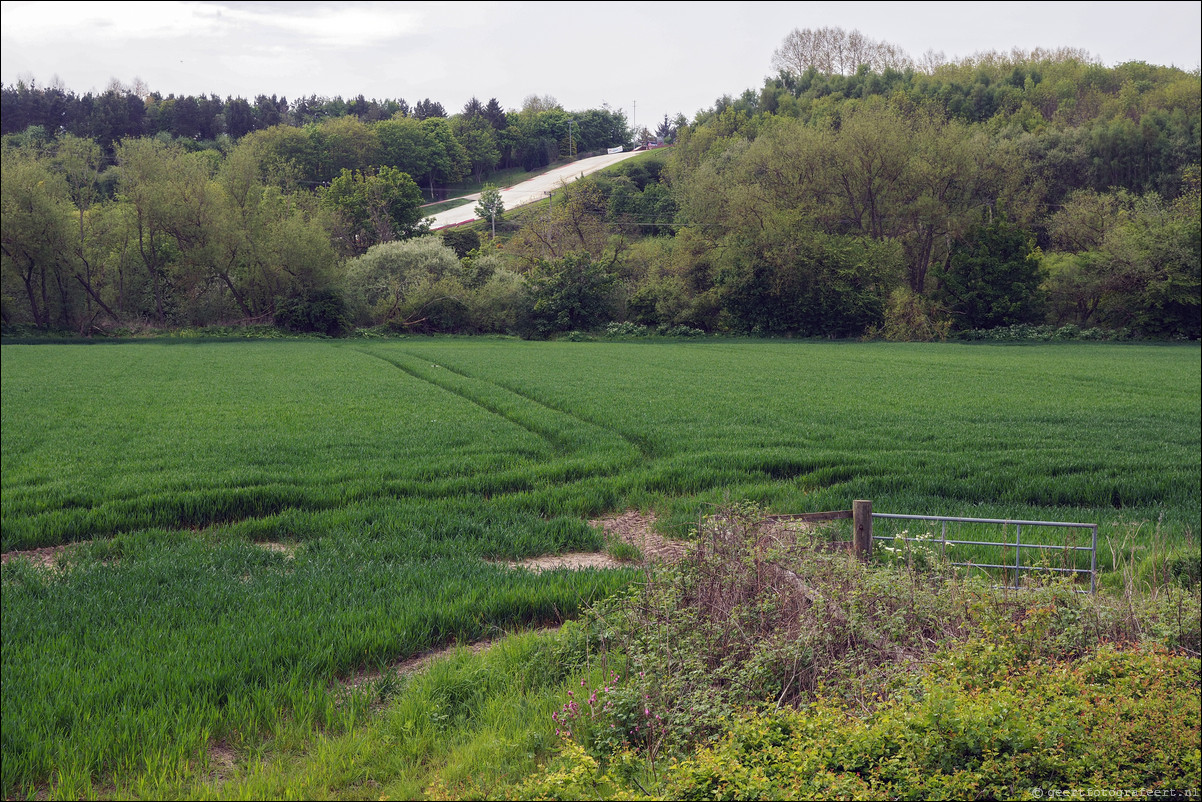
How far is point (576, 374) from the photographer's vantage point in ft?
93.2

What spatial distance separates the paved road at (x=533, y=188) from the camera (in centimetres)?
10631

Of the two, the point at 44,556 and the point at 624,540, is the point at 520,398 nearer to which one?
the point at 624,540

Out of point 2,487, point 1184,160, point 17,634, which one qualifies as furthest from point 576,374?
point 1184,160

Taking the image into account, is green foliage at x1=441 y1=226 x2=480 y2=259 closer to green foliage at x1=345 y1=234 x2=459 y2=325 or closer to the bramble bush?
green foliage at x1=345 y1=234 x2=459 y2=325

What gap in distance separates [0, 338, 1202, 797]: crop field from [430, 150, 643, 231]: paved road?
77136 mm

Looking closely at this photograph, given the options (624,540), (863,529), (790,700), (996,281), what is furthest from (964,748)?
(996,281)

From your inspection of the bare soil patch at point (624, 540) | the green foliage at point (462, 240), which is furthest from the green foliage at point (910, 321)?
the bare soil patch at point (624, 540)

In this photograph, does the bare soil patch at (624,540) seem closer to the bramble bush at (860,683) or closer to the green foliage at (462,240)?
the bramble bush at (860,683)

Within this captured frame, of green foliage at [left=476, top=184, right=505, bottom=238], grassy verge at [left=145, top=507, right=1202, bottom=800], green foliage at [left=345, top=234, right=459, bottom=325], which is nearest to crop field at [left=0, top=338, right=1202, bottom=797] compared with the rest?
grassy verge at [left=145, top=507, right=1202, bottom=800]

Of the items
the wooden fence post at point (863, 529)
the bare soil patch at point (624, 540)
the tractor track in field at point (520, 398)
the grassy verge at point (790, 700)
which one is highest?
the wooden fence post at point (863, 529)

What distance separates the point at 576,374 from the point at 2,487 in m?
19.4

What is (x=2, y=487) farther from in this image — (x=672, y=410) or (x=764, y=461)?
(x=672, y=410)

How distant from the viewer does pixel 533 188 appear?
126 m

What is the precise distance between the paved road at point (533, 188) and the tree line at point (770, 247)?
3712cm
